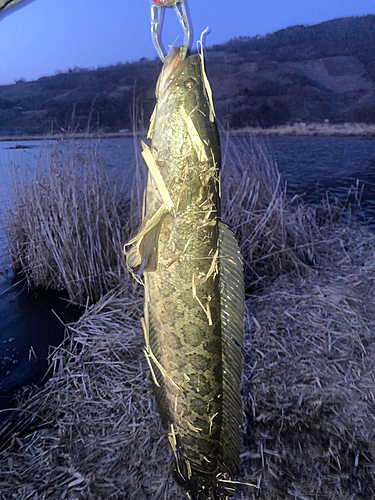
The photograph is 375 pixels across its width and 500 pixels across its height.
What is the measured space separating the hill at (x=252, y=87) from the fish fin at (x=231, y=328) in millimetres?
1965

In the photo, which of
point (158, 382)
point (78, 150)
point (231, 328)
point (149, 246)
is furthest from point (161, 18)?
point (78, 150)

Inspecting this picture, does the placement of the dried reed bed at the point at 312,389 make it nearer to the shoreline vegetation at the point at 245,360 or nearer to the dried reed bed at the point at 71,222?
the shoreline vegetation at the point at 245,360

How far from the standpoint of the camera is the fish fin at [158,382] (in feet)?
3.10

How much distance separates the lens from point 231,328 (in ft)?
2.83

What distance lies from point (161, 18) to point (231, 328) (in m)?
0.77

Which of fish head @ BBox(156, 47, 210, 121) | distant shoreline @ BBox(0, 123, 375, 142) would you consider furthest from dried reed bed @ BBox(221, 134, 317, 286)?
fish head @ BBox(156, 47, 210, 121)

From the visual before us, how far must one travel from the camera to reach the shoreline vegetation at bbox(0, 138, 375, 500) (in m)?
1.31

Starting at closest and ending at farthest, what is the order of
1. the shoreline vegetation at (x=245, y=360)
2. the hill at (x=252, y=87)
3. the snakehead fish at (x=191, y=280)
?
the snakehead fish at (x=191, y=280), the shoreline vegetation at (x=245, y=360), the hill at (x=252, y=87)

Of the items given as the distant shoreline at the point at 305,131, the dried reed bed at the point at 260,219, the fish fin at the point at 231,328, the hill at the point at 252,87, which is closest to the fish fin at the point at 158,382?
the fish fin at the point at 231,328

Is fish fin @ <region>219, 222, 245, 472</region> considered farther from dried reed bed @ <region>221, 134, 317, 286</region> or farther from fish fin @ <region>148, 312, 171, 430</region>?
dried reed bed @ <region>221, 134, 317, 286</region>

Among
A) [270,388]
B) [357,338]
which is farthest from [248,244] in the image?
[270,388]

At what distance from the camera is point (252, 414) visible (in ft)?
5.10

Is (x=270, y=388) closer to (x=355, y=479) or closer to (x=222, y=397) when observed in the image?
(x=355, y=479)

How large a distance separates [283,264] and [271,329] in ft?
2.90
